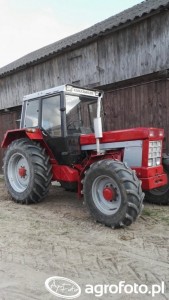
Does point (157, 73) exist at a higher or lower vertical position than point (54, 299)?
higher

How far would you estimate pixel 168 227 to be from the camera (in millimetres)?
4902

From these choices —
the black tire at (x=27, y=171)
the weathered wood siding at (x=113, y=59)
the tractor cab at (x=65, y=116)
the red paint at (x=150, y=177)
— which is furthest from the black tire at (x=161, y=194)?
the weathered wood siding at (x=113, y=59)

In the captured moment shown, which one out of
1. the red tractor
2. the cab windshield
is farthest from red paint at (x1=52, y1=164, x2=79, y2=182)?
the cab windshield

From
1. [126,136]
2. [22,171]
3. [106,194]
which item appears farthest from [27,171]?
[126,136]

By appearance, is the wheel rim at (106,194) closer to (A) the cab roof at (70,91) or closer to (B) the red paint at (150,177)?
(B) the red paint at (150,177)

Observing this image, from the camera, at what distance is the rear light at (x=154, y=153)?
5.48m

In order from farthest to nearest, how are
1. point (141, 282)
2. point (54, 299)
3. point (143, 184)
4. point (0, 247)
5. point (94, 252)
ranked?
point (143, 184), point (0, 247), point (94, 252), point (141, 282), point (54, 299)

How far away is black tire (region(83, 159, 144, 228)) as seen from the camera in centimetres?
465

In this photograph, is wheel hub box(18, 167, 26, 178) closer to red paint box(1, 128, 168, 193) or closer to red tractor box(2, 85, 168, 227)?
red tractor box(2, 85, 168, 227)

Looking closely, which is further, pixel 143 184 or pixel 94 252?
pixel 143 184

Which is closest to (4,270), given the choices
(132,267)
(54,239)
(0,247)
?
(0,247)

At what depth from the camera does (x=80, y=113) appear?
20.7 ft

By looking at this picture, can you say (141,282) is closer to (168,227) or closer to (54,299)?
(54,299)

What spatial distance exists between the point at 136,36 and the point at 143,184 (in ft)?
16.3
